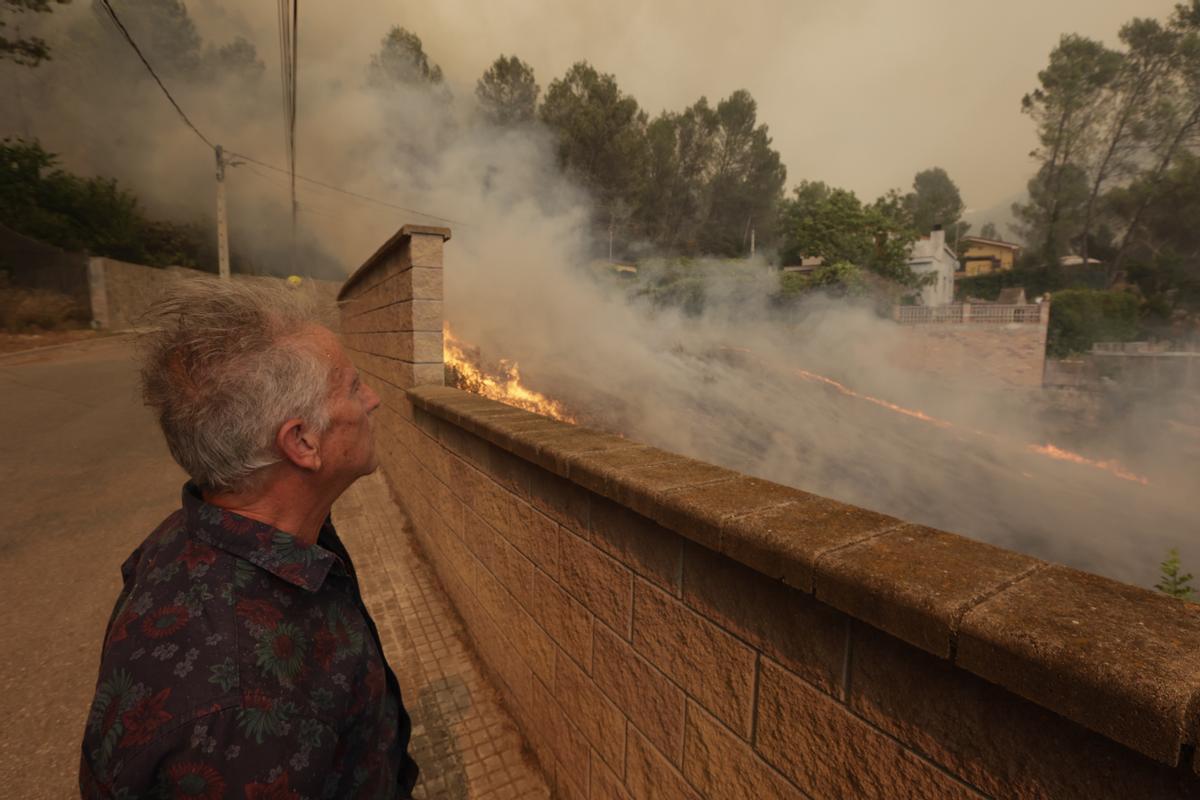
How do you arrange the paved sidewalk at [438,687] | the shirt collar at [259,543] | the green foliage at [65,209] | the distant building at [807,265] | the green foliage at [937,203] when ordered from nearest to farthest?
the shirt collar at [259,543], the paved sidewalk at [438,687], the green foliage at [65,209], the distant building at [807,265], the green foliage at [937,203]

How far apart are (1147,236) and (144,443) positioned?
2241 inches

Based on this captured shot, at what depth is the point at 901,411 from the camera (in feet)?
98.4

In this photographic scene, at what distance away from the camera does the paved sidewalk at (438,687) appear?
8.69 ft

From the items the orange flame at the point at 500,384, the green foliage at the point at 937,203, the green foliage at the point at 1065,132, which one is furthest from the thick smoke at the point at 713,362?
the green foliage at the point at 937,203

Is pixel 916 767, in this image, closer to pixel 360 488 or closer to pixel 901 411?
pixel 360 488

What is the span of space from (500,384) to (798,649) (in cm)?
898

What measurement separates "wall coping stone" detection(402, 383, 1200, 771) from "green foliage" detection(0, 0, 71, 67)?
25102mm

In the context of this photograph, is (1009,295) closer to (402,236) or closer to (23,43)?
(402,236)

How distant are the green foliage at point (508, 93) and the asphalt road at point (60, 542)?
35454mm

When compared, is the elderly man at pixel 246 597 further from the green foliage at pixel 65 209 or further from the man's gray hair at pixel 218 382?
the green foliage at pixel 65 209

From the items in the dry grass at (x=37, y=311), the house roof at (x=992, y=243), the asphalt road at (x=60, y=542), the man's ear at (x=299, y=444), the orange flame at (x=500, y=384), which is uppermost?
the house roof at (x=992, y=243)

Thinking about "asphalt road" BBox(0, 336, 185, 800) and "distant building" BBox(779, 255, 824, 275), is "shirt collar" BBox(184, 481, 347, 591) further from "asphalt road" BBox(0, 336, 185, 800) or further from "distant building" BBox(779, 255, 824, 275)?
"distant building" BBox(779, 255, 824, 275)

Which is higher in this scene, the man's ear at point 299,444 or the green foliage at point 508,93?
the green foliage at point 508,93

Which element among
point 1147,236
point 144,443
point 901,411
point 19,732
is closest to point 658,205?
point 901,411
